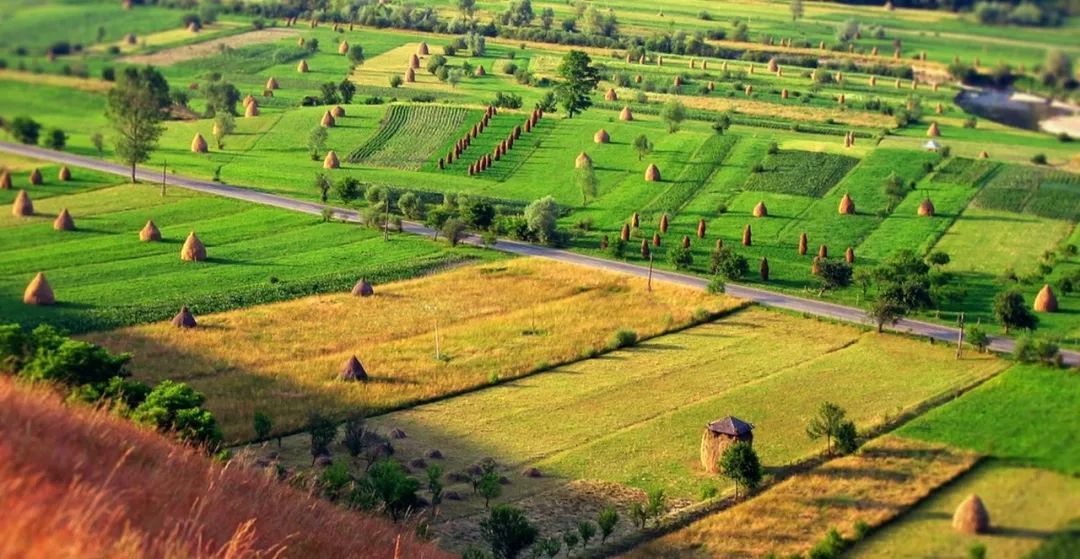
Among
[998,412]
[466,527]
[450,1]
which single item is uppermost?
[450,1]

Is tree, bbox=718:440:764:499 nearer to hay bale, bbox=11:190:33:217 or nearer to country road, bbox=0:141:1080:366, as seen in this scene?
country road, bbox=0:141:1080:366

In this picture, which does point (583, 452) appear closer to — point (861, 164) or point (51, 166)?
point (861, 164)

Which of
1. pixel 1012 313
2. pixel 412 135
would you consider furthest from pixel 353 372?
pixel 412 135

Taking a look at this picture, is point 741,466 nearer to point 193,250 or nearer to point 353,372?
point 353,372

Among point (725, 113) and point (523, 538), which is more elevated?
point (725, 113)

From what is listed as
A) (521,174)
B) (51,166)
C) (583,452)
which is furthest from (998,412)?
(51,166)

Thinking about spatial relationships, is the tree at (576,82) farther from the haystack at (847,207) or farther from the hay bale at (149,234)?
the hay bale at (149,234)
